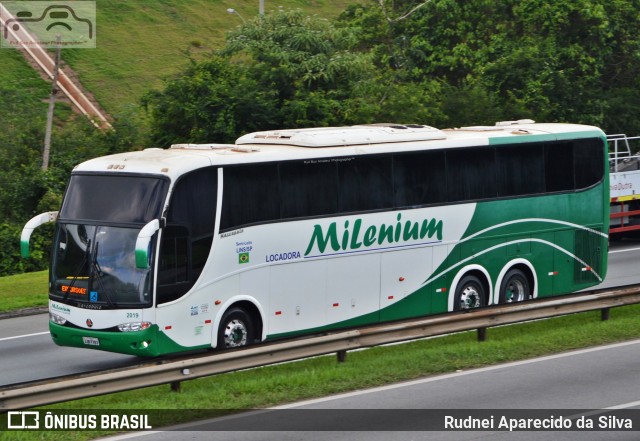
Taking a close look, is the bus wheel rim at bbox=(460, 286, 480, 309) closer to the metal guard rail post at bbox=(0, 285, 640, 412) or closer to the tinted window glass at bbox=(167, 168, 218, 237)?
the metal guard rail post at bbox=(0, 285, 640, 412)

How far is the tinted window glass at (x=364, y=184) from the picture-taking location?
1862cm

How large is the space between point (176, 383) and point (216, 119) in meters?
20.1

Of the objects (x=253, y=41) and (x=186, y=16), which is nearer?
(x=253, y=41)

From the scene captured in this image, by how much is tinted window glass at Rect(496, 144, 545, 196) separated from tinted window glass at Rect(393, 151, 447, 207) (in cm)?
152

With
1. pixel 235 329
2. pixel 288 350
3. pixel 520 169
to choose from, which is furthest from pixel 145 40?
pixel 288 350

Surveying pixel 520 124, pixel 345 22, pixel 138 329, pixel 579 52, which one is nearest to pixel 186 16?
pixel 345 22

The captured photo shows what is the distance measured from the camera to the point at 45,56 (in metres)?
56.8

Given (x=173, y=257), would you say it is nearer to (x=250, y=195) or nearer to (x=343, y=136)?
(x=250, y=195)

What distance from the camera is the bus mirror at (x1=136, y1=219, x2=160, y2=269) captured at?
15.1 meters

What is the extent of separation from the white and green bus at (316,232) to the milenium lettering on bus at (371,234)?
0.03 meters

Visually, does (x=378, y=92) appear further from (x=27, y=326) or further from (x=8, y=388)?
(x=8, y=388)

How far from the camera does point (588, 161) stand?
22531 millimetres

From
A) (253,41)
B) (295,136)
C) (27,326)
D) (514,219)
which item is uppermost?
(253,41)

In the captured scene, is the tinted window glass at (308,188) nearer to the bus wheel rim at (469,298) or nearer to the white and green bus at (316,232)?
the white and green bus at (316,232)
